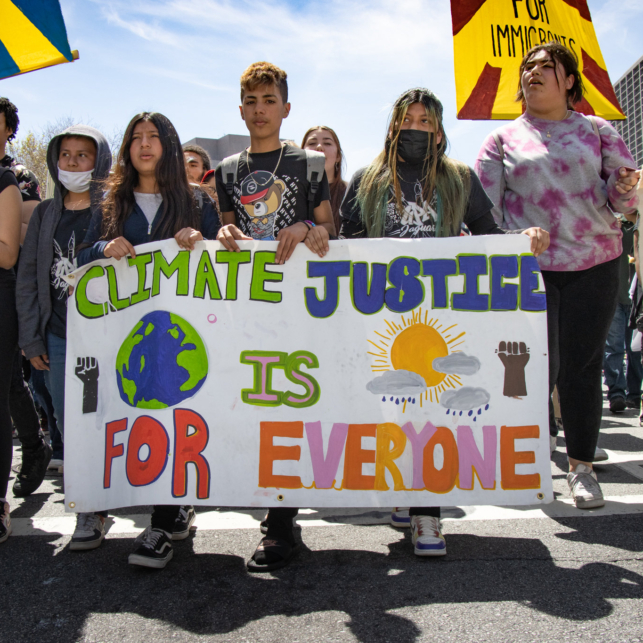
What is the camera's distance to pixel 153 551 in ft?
7.48

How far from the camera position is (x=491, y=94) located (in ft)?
14.3

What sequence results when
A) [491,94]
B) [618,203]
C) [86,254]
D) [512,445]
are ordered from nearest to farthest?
[512,445] < [86,254] < [618,203] < [491,94]

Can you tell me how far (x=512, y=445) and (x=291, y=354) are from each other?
0.93 m

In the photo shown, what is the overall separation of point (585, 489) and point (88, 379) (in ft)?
7.52

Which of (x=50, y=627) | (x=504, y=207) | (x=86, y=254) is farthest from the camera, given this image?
(x=504, y=207)

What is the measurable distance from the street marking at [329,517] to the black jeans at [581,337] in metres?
0.28

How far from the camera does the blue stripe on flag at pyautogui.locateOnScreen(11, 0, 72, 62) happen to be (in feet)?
12.8

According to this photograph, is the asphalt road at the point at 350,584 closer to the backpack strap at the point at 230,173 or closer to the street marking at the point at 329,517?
the street marking at the point at 329,517

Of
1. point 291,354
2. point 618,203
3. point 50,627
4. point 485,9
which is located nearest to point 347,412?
point 291,354

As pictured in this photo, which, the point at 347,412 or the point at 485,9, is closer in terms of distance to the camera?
the point at 347,412

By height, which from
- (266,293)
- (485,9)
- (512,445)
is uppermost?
(485,9)

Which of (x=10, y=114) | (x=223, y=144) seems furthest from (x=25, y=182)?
(x=223, y=144)

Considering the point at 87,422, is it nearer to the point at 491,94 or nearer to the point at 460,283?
the point at 460,283

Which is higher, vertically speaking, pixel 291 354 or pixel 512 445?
pixel 291 354
